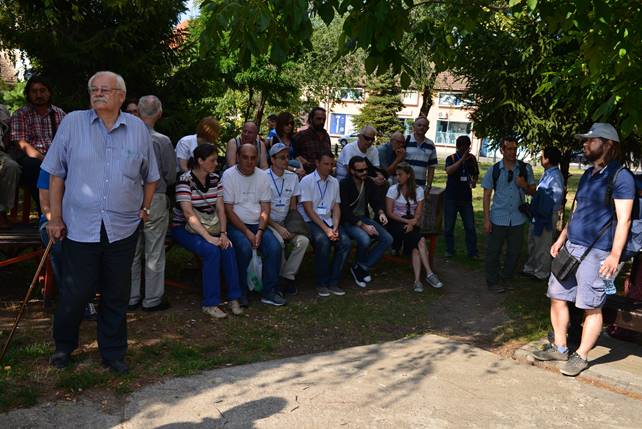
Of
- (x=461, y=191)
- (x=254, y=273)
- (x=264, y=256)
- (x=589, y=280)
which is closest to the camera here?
(x=589, y=280)

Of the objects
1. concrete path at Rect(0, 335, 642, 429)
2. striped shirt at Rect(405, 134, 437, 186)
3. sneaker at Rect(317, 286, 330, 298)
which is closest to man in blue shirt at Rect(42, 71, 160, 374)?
concrete path at Rect(0, 335, 642, 429)

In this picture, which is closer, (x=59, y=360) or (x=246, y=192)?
(x=59, y=360)

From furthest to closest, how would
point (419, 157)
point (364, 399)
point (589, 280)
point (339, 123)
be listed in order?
point (339, 123) → point (419, 157) → point (589, 280) → point (364, 399)

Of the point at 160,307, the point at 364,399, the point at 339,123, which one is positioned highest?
the point at 339,123

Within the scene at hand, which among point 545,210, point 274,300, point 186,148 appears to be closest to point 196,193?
point 186,148

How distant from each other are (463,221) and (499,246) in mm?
1558

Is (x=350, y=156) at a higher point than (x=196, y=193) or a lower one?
higher

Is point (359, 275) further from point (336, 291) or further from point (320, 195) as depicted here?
point (320, 195)

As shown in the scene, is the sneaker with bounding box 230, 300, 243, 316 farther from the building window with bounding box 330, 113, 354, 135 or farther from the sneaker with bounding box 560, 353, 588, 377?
the building window with bounding box 330, 113, 354, 135

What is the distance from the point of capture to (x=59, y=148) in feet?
13.4

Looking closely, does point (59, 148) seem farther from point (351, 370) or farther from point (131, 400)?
point (351, 370)

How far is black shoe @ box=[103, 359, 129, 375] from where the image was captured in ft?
14.4

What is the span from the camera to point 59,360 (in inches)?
173

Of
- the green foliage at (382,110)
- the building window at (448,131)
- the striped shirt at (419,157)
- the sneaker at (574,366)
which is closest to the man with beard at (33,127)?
the striped shirt at (419,157)
